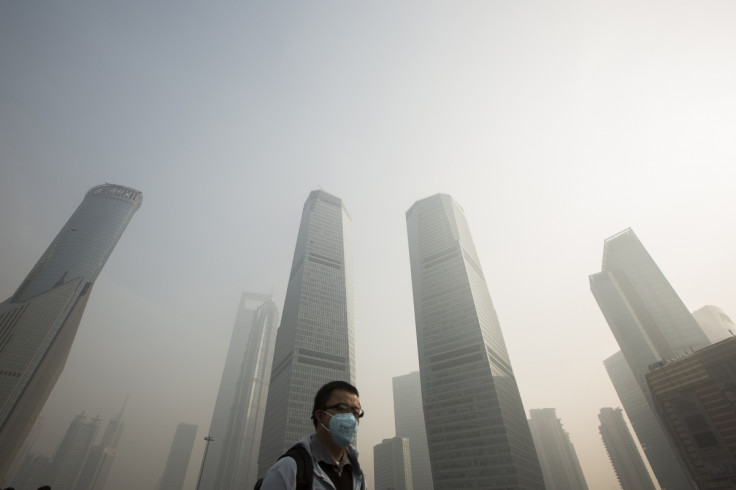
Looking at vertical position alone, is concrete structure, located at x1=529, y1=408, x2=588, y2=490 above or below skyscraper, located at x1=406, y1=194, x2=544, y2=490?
below

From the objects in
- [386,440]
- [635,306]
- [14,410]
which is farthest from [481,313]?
[14,410]

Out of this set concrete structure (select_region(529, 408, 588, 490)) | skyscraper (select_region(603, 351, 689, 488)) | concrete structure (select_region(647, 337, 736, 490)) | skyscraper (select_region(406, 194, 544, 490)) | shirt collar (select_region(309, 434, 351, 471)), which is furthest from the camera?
concrete structure (select_region(529, 408, 588, 490))

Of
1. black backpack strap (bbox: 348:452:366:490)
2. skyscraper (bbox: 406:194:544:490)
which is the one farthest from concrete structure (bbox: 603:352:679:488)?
black backpack strap (bbox: 348:452:366:490)

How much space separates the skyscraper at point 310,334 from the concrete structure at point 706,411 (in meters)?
74.5

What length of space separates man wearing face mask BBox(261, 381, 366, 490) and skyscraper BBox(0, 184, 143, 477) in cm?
12906

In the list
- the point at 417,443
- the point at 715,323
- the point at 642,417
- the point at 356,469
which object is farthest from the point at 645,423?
the point at 356,469

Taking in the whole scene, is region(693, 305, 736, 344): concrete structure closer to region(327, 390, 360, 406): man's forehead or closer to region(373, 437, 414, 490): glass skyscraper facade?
region(373, 437, 414, 490): glass skyscraper facade

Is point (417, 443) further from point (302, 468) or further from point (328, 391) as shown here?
point (302, 468)

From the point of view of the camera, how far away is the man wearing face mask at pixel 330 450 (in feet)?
8.20

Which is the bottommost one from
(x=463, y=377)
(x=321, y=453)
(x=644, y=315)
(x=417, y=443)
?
(x=321, y=453)

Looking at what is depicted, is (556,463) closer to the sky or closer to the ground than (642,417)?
closer to the ground

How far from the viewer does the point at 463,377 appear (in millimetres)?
88562

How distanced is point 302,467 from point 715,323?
763ft

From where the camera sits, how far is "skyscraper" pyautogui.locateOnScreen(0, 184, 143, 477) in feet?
290
